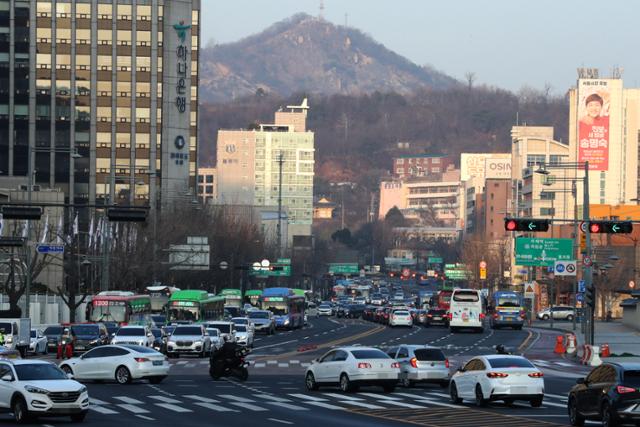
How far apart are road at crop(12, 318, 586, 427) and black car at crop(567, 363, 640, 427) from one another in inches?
42.1

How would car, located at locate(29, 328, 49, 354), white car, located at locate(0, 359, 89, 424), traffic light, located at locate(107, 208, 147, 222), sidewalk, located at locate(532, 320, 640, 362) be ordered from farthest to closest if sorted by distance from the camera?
1. sidewalk, located at locate(532, 320, 640, 362)
2. car, located at locate(29, 328, 49, 354)
3. traffic light, located at locate(107, 208, 147, 222)
4. white car, located at locate(0, 359, 89, 424)

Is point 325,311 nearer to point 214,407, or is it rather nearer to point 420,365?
point 420,365

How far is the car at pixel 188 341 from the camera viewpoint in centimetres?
6731

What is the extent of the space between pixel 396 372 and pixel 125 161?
→ 385 feet

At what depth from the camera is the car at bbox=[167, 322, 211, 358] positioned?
67312mm

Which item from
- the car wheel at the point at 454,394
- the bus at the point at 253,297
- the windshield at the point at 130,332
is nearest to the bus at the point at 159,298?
the windshield at the point at 130,332

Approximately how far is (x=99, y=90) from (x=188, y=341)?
321ft

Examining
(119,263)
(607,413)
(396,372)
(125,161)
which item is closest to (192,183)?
(125,161)

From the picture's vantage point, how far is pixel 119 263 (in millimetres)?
110312

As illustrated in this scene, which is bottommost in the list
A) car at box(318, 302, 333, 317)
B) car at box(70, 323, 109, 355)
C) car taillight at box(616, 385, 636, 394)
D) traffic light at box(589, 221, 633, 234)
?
car at box(318, 302, 333, 317)

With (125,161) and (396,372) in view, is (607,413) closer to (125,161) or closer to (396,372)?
(396,372)

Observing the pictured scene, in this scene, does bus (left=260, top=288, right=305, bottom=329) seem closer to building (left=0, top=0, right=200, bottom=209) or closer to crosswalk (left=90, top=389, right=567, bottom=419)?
building (left=0, top=0, right=200, bottom=209)

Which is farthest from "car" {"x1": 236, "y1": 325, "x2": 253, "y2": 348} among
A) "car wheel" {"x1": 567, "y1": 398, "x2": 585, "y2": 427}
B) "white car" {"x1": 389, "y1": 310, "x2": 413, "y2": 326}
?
"car wheel" {"x1": 567, "y1": 398, "x2": 585, "y2": 427}

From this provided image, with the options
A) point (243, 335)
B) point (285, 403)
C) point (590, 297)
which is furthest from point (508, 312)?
point (285, 403)
